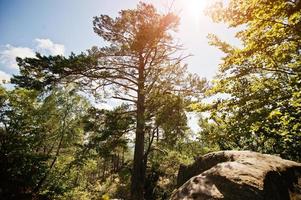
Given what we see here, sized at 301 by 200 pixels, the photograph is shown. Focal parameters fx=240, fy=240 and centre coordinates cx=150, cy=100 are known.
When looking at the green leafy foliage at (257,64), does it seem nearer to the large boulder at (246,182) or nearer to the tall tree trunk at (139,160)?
the large boulder at (246,182)

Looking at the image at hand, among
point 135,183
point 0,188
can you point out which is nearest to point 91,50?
point 135,183

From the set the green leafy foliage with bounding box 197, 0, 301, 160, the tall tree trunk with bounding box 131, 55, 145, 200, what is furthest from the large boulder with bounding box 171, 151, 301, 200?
the tall tree trunk with bounding box 131, 55, 145, 200

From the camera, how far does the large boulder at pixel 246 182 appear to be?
3.61 meters

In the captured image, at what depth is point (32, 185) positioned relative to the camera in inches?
529

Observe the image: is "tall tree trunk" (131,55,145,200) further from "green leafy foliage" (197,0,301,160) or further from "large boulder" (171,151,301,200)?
"large boulder" (171,151,301,200)

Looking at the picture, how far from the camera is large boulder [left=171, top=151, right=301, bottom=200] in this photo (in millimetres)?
3612

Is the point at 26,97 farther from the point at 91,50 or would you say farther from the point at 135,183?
the point at 135,183

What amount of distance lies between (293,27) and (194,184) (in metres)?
3.42

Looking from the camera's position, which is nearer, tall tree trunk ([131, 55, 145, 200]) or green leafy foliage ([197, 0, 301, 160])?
green leafy foliage ([197, 0, 301, 160])

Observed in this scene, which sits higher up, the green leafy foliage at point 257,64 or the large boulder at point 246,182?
the green leafy foliage at point 257,64

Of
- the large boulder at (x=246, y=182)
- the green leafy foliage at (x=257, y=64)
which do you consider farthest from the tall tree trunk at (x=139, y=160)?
the large boulder at (x=246, y=182)

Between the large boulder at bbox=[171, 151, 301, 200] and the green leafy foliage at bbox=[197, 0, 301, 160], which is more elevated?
the green leafy foliage at bbox=[197, 0, 301, 160]

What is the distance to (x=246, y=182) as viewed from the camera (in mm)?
3742

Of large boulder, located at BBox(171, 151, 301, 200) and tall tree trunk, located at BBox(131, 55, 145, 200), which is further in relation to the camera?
tall tree trunk, located at BBox(131, 55, 145, 200)
